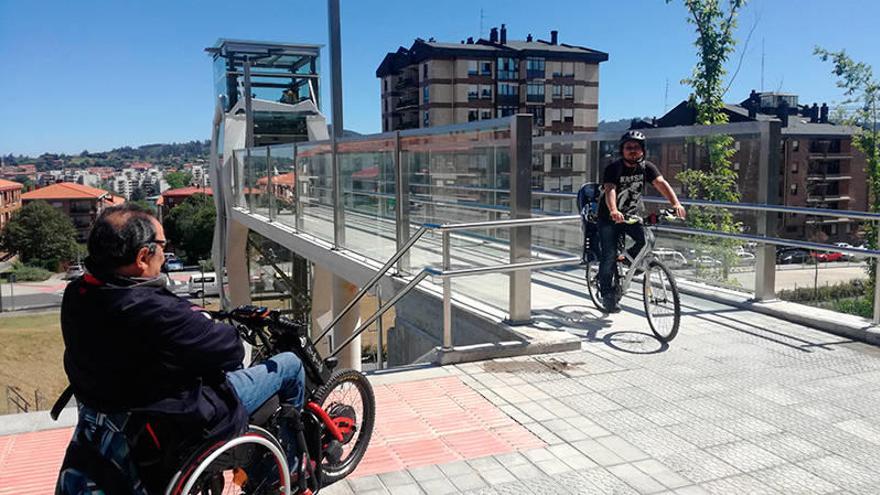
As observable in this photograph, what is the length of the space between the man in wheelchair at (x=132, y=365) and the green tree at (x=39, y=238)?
10917 cm

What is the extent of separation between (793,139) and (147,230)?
235 ft

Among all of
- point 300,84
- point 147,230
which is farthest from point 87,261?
point 300,84

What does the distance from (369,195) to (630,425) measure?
582cm

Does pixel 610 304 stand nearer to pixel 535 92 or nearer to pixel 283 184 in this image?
pixel 283 184

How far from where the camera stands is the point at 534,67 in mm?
91688

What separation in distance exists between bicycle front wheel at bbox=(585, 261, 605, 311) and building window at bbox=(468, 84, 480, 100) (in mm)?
84099

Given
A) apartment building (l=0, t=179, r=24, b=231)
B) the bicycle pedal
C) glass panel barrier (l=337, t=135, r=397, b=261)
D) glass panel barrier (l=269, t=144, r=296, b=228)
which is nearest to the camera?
the bicycle pedal

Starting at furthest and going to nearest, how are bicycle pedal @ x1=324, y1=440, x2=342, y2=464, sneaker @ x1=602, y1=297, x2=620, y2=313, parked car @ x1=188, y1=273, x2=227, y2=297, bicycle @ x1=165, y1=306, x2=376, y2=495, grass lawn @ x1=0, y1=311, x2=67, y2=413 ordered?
parked car @ x1=188, y1=273, x2=227, y2=297, grass lawn @ x1=0, y1=311, x2=67, y2=413, sneaker @ x1=602, y1=297, x2=620, y2=313, bicycle pedal @ x1=324, y1=440, x2=342, y2=464, bicycle @ x1=165, y1=306, x2=376, y2=495

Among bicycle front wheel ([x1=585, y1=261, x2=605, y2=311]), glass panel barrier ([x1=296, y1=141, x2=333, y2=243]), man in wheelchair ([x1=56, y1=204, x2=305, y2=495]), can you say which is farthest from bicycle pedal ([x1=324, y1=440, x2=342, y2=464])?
glass panel barrier ([x1=296, y1=141, x2=333, y2=243])

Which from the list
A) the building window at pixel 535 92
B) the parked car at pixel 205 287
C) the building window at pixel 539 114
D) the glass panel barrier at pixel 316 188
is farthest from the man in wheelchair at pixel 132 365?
the building window at pixel 535 92

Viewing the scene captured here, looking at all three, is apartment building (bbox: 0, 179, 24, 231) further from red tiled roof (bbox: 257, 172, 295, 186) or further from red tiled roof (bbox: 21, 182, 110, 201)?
red tiled roof (bbox: 257, 172, 295, 186)

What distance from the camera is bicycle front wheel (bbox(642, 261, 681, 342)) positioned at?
21.1 ft

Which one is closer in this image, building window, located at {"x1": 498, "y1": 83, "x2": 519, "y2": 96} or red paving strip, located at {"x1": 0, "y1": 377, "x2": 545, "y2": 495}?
red paving strip, located at {"x1": 0, "y1": 377, "x2": 545, "y2": 495}

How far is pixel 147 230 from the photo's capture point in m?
2.85
